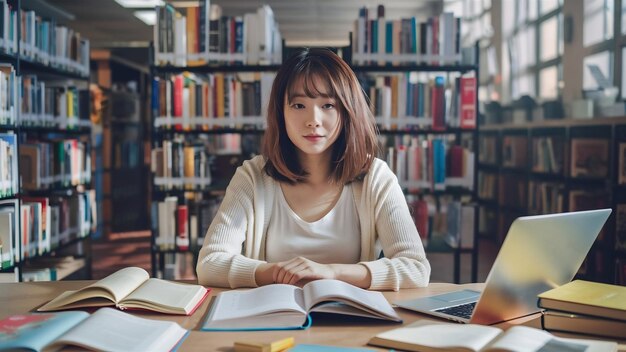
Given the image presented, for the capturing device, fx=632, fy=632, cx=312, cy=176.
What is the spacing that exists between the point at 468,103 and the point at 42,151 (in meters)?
2.63

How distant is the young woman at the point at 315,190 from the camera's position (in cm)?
165

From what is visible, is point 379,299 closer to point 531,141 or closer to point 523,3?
point 531,141

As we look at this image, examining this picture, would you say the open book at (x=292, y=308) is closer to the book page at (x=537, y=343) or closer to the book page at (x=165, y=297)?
the book page at (x=165, y=297)

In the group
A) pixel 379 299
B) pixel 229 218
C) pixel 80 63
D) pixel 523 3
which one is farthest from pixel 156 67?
pixel 523 3

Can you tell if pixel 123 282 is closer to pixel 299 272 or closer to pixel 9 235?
pixel 299 272

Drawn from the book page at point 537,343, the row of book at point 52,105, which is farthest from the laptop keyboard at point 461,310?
the row of book at point 52,105

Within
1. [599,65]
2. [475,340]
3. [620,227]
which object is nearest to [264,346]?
[475,340]

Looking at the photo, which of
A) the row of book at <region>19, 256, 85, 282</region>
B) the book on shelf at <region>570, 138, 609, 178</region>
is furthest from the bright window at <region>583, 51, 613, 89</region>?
the row of book at <region>19, 256, 85, 282</region>

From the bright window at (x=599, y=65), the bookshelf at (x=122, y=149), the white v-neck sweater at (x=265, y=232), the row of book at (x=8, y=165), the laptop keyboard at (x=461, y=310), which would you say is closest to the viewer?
the laptop keyboard at (x=461, y=310)

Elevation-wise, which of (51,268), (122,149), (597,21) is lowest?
(51,268)

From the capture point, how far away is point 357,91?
1720 millimetres

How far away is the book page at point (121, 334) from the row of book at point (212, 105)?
2767mm

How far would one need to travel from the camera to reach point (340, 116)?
1.69m

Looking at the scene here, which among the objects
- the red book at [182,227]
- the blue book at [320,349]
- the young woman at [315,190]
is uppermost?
the young woman at [315,190]
